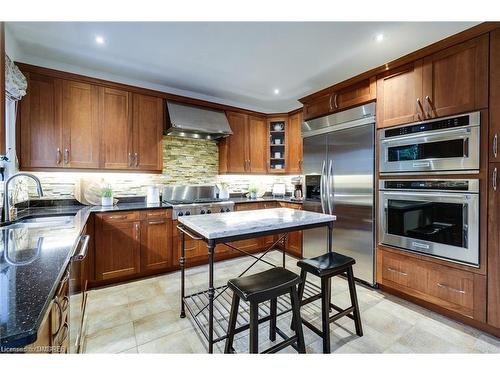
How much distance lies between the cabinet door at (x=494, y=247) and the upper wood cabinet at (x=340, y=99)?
142 centimetres

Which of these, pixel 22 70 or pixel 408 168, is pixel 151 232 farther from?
pixel 408 168

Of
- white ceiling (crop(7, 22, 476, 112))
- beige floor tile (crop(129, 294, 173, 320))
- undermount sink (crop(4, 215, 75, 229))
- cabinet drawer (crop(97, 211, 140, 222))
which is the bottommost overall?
beige floor tile (crop(129, 294, 173, 320))

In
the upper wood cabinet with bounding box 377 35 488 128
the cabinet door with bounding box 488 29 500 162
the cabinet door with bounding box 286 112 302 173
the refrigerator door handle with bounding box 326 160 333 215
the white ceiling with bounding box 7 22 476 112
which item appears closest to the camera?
the cabinet door with bounding box 488 29 500 162

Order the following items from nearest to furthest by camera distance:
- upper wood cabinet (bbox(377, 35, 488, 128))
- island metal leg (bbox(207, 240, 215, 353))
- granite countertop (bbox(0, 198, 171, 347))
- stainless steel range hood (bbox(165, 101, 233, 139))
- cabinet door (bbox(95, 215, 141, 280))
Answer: granite countertop (bbox(0, 198, 171, 347)) → island metal leg (bbox(207, 240, 215, 353)) → upper wood cabinet (bbox(377, 35, 488, 128)) → cabinet door (bbox(95, 215, 141, 280)) → stainless steel range hood (bbox(165, 101, 233, 139))

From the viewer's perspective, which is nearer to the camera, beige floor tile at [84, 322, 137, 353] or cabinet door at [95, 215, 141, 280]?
beige floor tile at [84, 322, 137, 353]

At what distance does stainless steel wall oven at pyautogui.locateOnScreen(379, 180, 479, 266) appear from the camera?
201 cm

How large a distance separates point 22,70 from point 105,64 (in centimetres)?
83

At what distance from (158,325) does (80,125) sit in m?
2.50

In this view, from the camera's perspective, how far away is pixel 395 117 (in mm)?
2510

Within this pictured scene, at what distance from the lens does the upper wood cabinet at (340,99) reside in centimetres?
277

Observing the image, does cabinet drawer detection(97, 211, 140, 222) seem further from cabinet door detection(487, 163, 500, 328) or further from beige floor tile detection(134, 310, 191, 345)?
cabinet door detection(487, 163, 500, 328)

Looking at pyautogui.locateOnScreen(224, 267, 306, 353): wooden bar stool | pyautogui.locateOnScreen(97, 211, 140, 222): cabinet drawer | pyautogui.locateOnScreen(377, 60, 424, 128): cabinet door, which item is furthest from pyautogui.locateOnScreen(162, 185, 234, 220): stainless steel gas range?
pyautogui.locateOnScreen(377, 60, 424, 128): cabinet door

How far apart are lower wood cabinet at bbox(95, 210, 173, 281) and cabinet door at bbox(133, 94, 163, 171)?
2.52 ft
